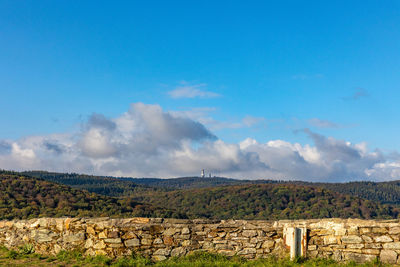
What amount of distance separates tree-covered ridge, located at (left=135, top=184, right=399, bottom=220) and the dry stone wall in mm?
46070

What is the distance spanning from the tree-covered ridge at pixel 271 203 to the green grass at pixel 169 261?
152 ft

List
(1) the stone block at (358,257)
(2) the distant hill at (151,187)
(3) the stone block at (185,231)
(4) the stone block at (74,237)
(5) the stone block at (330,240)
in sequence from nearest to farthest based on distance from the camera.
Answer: (1) the stone block at (358,257) < (5) the stone block at (330,240) < (3) the stone block at (185,231) < (4) the stone block at (74,237) < (2) the distant hill at (151,187)

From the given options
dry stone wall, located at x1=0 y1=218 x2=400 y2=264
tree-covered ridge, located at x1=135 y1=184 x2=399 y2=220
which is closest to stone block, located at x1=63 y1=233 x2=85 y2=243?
dry stone wall, located at x1=0 y1=218 x2=400 y2=264

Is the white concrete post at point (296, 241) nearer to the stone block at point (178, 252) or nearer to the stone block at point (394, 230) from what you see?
the stone block at point (394, 230)

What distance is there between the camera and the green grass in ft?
33.0

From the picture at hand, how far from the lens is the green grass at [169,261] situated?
1006 cm

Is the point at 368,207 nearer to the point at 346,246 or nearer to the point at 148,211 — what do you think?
the point at 148,211

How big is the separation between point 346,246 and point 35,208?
122ft

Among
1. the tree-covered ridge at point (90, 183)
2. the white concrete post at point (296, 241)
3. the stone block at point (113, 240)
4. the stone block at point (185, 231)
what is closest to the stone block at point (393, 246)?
the white concrete post at point (296, 241)

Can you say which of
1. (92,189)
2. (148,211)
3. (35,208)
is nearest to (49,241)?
(35,208)

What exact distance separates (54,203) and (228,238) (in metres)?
38.0

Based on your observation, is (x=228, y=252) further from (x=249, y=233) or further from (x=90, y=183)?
(x=90, y=183)

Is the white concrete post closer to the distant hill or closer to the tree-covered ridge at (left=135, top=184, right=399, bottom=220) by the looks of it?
the tree-covered ridge at (left=135, top=184, right=399, bottom=220)

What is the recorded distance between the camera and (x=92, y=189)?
11138 centimetres
